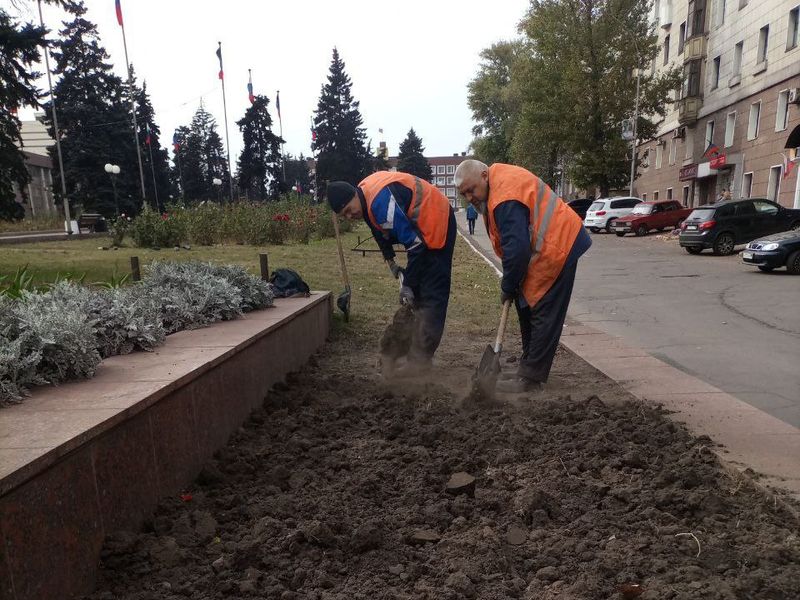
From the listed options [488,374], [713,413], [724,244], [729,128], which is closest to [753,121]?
[729,128]

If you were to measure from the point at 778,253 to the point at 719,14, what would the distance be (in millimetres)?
22642

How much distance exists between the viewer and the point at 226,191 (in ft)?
238

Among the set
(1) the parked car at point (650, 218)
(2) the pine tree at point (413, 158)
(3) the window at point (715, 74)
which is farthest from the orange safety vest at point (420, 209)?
(2) the pine tree at point (413, 158)

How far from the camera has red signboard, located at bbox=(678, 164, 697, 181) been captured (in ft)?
104

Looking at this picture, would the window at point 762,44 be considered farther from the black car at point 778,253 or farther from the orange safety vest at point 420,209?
the orange safety vest at point 420,209

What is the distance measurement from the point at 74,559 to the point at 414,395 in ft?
8.69

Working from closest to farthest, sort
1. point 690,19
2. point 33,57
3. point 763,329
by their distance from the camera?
point 763,329, point 33,57, point 690,19

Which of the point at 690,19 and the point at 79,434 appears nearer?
the point at 79,434

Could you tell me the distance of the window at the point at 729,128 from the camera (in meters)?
28.0

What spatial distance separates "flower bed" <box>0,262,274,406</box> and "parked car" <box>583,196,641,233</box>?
2750cm

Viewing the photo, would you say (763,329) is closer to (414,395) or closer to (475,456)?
(414,395)

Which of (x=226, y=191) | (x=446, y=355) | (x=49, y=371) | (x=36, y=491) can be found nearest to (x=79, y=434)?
(x=36, y=491)

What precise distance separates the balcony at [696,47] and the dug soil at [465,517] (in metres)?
33.4

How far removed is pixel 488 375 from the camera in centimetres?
412
